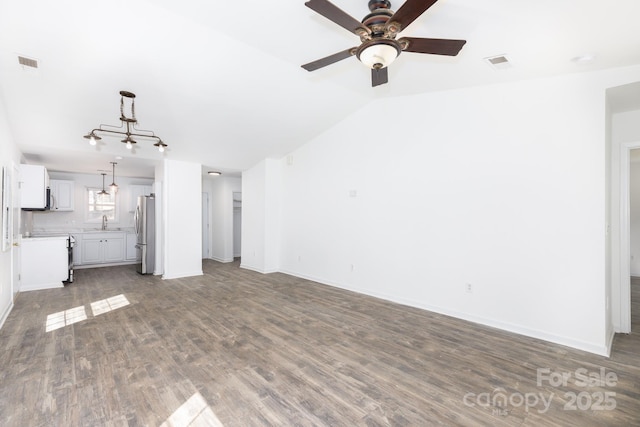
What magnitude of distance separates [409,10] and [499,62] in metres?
1.86

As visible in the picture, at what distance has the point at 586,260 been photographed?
3.08 m

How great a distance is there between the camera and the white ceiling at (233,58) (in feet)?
8.20

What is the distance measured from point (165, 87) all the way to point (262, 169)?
3.24m

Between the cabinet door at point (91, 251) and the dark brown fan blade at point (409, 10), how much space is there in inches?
343

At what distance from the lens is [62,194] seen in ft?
24.8

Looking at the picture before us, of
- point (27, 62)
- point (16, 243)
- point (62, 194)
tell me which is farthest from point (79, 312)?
point (62, 194)

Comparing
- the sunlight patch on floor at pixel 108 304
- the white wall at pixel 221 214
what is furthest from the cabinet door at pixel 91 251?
the sunlight patch on floor at pixel 108 304

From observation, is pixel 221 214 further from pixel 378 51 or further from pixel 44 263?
pixel 378 51

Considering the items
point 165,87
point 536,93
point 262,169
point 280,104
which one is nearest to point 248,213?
point 262,169

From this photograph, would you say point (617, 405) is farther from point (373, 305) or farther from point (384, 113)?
point (384, 113)

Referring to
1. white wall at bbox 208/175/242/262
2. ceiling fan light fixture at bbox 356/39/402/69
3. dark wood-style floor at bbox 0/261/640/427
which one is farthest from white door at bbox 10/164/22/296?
ceiling fan light fixture at bbox 356/39/402/69

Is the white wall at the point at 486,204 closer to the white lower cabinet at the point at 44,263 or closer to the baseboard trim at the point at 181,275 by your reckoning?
the baseboard trim at the point at 181,275

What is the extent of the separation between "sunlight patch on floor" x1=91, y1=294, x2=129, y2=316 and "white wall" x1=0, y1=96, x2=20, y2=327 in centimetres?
92

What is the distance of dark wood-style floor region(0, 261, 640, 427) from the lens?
206 centimetres
